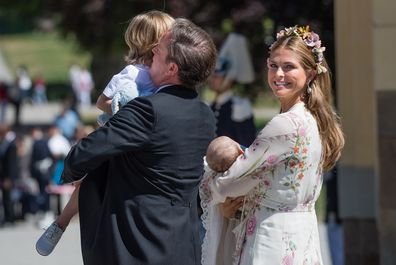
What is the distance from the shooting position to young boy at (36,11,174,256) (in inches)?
185

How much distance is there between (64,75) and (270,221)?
51.1m

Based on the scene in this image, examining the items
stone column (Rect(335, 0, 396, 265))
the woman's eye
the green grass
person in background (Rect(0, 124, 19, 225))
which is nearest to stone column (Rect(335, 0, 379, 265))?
stone column (Rect(335, 0, 396, 265))

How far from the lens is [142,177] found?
4453 mm

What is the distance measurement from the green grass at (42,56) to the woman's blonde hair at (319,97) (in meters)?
46.6

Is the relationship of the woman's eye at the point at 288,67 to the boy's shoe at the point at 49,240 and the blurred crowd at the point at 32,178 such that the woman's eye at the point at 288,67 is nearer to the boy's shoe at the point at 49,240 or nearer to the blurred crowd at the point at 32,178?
the boy's shoe at the point at 49,240

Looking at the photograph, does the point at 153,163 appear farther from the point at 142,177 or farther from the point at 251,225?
the point at 251,225

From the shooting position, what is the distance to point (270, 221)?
4.65 meters

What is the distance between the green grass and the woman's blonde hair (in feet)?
153

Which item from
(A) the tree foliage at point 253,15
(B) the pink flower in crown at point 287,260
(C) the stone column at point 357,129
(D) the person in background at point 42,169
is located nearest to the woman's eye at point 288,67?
(B) the pink flower in crown at point 287,260

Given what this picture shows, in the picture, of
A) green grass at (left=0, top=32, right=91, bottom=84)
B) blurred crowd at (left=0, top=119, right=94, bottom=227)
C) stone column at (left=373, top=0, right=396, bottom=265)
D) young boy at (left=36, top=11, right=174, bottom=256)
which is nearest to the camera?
young boy at (left=36, top=11, right=174, bottom=256)

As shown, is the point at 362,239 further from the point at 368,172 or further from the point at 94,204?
the point at 94,204

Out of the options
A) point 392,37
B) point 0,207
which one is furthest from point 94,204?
point 0,207

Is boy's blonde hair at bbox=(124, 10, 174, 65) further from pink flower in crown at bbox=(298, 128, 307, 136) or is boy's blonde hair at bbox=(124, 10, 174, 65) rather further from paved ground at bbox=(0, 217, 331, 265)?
paved ground at bbox=(0, 217, 331, 265)

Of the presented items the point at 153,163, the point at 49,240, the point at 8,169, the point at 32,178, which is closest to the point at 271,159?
the point at 153,163
